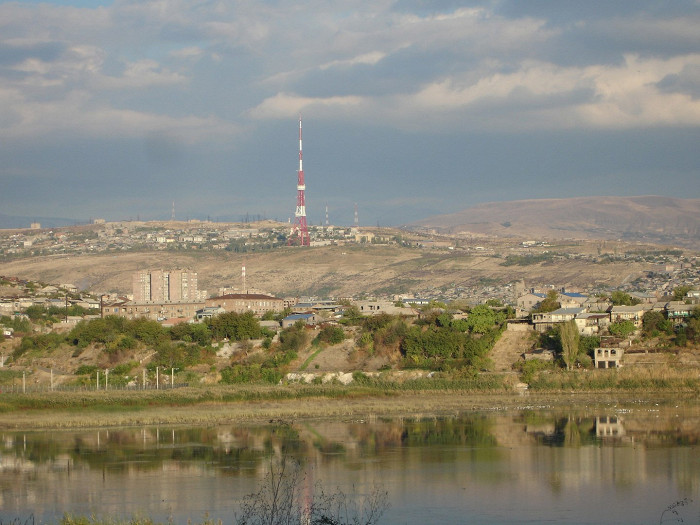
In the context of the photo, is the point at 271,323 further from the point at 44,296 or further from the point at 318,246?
the point at 318,246

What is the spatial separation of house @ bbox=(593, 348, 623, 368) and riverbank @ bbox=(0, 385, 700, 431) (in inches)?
164

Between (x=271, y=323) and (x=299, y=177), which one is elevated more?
(x=299, y=177)

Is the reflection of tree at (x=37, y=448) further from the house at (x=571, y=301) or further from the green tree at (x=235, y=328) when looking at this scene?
the house at (x=571, y=301)

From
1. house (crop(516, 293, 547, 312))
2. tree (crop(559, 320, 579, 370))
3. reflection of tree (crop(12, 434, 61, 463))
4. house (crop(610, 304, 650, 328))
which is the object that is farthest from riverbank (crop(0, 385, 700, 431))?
house (crop(516, 293, 547, 312))

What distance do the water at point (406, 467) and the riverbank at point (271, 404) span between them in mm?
2035

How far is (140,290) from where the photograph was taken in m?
108

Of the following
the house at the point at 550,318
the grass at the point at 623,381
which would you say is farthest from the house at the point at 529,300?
the grass at the point at 623,381

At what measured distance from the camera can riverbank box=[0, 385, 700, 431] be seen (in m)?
42.3

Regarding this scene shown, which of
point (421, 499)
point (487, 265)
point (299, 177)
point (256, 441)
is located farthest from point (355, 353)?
point (487, 265)

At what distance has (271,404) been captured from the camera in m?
47.1

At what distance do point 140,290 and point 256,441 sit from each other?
243 feet

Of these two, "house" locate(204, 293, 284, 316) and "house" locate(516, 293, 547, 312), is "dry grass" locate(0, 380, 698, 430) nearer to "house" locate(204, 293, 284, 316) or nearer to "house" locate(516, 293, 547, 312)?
"house" locate(516, 293, 547, 312)

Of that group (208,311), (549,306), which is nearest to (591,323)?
(549,306)

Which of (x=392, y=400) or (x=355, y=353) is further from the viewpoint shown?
(x=355, y=353)
